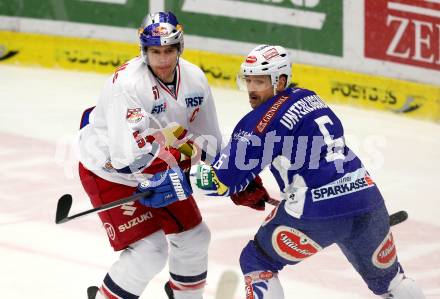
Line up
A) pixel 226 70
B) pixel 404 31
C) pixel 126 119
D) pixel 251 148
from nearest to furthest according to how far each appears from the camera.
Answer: pixel 251 148 < pixel 126 119 < pixel 404 31 < pixel 226 70

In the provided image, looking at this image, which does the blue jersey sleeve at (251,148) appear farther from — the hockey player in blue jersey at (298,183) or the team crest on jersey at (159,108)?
the team crest on jersey at (159,108)

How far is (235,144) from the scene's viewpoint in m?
4.45

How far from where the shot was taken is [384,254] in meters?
4.55

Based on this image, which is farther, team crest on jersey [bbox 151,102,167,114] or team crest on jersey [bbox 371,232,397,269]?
team crest on jersey [bbox 151,102,167,114]

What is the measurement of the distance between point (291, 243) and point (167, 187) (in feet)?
2.09

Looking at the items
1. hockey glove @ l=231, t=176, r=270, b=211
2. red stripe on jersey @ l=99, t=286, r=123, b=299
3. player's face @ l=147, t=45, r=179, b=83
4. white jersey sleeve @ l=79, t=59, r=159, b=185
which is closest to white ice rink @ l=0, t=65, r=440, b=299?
red stripe on jersey @ l=99, t=286, r=123, b=299

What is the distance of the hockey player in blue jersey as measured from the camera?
4414mm

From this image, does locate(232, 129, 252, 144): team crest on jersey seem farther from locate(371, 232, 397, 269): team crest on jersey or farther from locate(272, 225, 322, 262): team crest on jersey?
locate(371, 232, 397, 269): team crest on jersey

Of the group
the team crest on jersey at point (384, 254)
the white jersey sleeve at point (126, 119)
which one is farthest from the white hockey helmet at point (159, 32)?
the team crest on jersey at point (384, 254)

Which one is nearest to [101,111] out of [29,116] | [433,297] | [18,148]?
[433,297]

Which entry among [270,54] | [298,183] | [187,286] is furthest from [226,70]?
[298,183]

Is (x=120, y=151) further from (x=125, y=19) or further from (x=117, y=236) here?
(x=125, y=19)

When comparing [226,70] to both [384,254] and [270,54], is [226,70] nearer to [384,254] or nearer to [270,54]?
[270,54]

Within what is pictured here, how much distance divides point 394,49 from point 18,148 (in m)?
3.10
